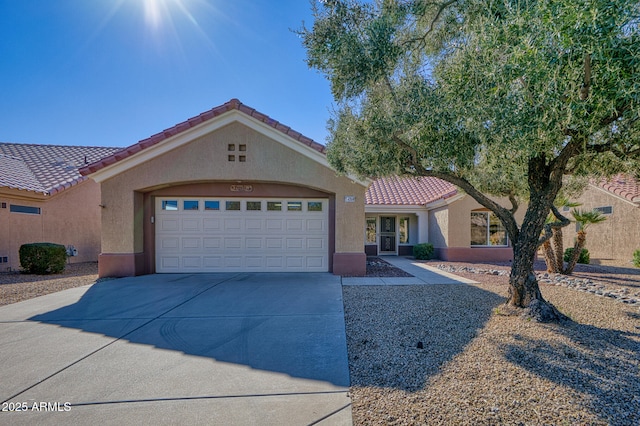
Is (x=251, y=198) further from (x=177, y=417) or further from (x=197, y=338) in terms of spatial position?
(x=177, y=417)

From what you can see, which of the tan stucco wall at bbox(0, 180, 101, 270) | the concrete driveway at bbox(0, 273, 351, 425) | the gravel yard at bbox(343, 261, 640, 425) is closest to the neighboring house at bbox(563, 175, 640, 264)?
the gravel yard at bbox(343, 261, 640, 425)

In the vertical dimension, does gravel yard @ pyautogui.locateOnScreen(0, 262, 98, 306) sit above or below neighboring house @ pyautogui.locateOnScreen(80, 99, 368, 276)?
below

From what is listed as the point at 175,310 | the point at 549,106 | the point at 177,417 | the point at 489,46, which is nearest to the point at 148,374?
the point at 177,417

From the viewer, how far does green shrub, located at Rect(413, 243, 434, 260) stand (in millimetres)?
16219

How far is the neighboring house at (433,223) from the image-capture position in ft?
50.5

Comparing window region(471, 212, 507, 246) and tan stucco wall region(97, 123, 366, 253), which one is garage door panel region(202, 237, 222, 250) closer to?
tan stucco wall region(97, 123, 366, 253)

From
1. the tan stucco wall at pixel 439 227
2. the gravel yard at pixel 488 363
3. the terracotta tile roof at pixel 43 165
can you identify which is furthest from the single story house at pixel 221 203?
the tan stucco wall at pixel 439 227

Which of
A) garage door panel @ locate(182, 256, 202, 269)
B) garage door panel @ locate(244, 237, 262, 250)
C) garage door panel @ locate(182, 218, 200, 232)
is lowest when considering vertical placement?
garage door panel @ locate(182, 256, 202, 269)

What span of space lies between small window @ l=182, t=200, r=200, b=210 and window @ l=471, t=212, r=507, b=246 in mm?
13053

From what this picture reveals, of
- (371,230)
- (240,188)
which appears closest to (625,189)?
(371,230)

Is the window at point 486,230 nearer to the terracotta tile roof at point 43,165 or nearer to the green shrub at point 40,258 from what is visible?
the green shrub at point 40,258

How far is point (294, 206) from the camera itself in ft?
37.0

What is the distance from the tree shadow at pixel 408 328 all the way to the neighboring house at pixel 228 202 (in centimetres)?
329

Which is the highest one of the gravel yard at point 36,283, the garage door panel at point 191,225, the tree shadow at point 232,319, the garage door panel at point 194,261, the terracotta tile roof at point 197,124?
the terracotta tile roof at point 197,124
